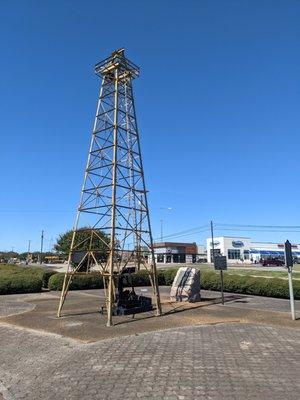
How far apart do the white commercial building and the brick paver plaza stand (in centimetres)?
9253

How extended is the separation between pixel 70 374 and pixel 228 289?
1820 cm

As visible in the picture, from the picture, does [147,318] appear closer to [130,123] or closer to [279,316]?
[279,316]

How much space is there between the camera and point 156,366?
7895 millimetres

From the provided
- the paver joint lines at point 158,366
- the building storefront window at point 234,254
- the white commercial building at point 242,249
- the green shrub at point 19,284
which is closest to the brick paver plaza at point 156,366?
the paver joint lines at point 158,366

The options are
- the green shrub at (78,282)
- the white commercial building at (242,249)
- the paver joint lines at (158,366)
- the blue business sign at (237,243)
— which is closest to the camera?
the paver joint lines at (158,366)

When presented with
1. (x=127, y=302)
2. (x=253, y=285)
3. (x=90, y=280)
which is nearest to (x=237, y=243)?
(x=90, y=280)

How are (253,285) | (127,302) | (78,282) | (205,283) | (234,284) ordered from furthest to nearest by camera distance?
(78,282), (205,283), (234,284), (253,285), (127,302)

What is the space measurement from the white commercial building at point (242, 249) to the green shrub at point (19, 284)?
3145 inches

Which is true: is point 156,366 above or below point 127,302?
below

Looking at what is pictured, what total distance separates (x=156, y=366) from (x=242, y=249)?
340ft

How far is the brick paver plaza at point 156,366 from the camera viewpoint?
6.72 m

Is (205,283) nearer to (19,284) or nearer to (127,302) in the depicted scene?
(19,284)

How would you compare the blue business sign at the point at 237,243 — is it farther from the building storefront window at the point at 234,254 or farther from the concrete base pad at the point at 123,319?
the concrete base pad at the point at 123,319

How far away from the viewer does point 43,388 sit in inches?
277
